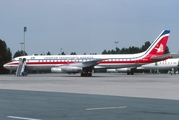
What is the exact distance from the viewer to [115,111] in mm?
13633

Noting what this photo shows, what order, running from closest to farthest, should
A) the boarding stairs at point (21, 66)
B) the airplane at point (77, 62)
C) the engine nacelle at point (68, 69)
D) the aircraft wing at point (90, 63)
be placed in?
the engine nacelle at point (68, 69)
the aircraft wing at point (90, 63)
the airplane at point (77, 62)
the boarding stairs at point (21, 66)

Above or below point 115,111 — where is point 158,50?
above

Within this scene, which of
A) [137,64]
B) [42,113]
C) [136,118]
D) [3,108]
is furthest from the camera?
[137,64]

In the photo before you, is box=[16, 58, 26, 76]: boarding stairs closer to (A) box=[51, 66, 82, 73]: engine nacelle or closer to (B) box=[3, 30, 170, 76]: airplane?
(B) box=[3, 30, 170, 76]: airplane

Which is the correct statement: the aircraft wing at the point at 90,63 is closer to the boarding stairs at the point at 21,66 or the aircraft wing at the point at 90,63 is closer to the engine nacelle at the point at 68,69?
the engine nacelle at the point at 68,69

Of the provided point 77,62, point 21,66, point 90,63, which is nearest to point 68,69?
point 90,63

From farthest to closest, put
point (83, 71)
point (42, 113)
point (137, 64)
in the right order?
point (137, 64) → point (83, 71) → point (42, 113)

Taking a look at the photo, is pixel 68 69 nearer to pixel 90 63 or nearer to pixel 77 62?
pixel 90 63

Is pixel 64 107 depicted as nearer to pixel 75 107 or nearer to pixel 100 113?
pixel 75 107

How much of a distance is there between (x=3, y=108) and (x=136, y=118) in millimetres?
4992

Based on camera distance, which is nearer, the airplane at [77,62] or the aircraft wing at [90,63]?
the aircraft wing at [90,63]

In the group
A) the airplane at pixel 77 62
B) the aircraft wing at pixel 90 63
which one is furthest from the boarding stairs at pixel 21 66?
the aircraft wing at pixel 90 63

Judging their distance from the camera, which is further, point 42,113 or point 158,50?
point 158,50

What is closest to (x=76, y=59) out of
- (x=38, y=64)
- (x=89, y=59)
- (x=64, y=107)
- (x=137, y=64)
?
(x=89, y=59)
